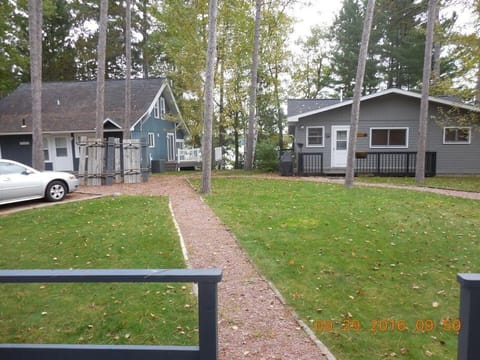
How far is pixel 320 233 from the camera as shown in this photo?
20.1 feet

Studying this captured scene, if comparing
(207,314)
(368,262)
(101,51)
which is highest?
(101,51)

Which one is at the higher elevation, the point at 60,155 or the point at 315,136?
the point at 315,136

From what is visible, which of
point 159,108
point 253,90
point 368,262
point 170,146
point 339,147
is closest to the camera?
point 368,262

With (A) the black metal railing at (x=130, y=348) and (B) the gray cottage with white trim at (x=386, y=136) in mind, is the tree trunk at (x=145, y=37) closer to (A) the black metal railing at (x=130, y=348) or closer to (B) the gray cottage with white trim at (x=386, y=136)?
(B) the gray cottage with white trim at (x=386, y=136)

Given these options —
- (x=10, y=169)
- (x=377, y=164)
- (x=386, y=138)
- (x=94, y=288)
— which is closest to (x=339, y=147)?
(x=377, y=164)

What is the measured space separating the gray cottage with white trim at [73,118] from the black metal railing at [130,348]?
59.8ft

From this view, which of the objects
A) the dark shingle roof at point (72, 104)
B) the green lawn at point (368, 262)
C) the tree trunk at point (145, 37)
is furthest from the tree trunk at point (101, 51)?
the tree trunk at point (145, 37)

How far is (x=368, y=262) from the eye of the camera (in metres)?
4.79

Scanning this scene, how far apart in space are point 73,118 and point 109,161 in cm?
962

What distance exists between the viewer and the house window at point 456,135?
16.7 metres

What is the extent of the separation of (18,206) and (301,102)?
1490 centimetres

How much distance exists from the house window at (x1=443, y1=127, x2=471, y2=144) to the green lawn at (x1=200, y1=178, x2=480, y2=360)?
9010 millimetres
